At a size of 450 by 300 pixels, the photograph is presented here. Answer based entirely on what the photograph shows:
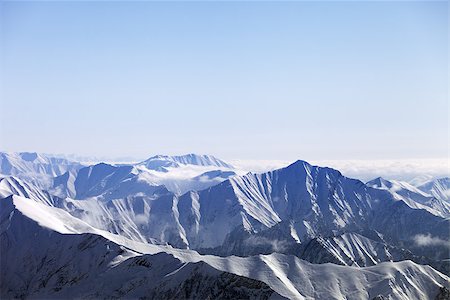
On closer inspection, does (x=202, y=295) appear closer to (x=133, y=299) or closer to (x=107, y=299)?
(x=133, y=299)

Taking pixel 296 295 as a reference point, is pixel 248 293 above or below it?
above

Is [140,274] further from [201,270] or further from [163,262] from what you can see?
[201,270]

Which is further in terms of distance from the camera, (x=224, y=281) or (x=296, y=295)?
(x=296, y=295)

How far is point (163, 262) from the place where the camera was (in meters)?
200

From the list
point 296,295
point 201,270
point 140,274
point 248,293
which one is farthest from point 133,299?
point 296,295

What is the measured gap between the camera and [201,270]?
177 metres

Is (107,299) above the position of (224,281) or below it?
below

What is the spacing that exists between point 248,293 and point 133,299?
49840mm

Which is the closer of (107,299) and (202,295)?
(202,295)

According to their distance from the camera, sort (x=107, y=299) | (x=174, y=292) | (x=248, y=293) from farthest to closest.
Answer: (x=107, y=299), (x=174, y=292), (x=248, y=293)

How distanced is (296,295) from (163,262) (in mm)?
56017

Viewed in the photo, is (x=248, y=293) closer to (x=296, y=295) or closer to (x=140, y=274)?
(x=296, y=295)

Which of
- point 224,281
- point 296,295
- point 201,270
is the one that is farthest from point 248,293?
point 296,295

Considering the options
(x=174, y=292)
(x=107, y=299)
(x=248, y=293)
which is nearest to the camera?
(x=248, y=293)
